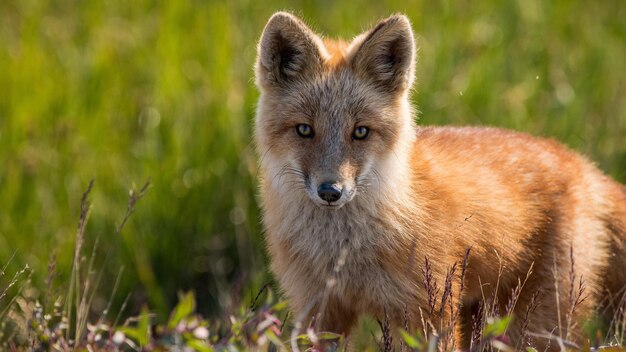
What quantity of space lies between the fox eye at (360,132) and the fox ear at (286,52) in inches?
17.3

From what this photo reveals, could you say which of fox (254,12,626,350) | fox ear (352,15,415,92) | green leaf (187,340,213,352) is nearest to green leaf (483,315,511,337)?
green leaf (187,340,213,352)

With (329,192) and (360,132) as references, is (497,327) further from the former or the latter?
(360,132)

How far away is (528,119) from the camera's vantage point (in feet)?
22.9

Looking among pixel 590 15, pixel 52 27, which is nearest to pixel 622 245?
pixel 590 15

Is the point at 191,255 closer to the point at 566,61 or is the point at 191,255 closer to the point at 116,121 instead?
the point at 116,121

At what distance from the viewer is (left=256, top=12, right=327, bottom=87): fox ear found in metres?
4.47

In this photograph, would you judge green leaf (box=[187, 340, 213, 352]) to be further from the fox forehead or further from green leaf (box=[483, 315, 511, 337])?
the fox forehead

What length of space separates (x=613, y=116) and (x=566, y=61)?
2.32 feet

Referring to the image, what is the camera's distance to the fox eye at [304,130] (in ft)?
14.1

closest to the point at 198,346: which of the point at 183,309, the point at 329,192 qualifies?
the point at 183,309

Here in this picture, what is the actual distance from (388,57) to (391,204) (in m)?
0.79

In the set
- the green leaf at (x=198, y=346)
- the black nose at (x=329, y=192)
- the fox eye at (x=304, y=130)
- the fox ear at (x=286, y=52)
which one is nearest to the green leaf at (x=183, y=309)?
the green leaf at (x=198, y=346)

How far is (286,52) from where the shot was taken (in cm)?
462

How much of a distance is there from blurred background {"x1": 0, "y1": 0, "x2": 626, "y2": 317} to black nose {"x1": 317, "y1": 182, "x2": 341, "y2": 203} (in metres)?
1.84
